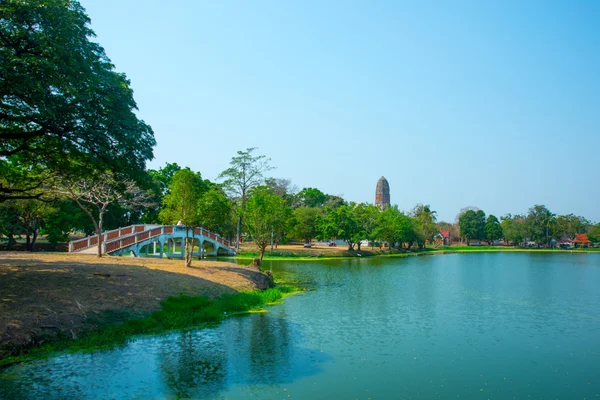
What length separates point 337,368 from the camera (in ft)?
42.6

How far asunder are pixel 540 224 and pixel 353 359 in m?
119

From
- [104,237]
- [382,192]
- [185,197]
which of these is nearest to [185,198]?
[185,197]

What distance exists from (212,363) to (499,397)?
25.6ft

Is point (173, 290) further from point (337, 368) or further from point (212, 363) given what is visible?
point (337, 368)

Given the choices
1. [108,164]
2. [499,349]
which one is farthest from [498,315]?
[108,164]

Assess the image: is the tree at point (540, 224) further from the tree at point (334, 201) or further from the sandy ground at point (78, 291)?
the sandy ground at point (78, 291)

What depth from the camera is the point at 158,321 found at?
16.8 metres

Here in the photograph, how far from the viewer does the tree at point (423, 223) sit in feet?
292

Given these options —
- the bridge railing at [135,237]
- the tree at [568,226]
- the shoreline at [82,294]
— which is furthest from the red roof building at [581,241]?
the shoreline at [82,294]

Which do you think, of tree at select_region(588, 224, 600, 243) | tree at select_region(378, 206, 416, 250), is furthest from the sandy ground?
tree at select_region(588, 224, 600, 243)

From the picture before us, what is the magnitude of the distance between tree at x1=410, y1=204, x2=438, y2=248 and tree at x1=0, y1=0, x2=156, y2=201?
76.5m

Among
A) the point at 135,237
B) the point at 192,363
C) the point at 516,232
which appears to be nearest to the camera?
the point at 192,363

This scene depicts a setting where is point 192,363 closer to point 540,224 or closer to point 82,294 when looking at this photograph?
point 82,294

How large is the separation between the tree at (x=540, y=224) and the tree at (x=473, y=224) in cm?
1132
